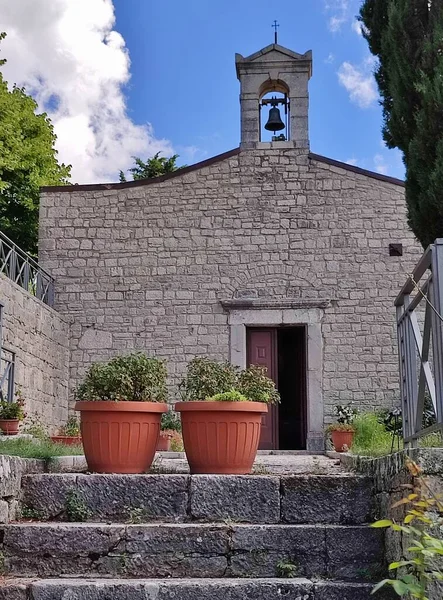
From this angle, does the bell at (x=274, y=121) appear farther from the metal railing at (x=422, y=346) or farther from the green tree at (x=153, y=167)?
the green tree at (x=153, y=167)

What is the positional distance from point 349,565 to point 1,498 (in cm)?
162

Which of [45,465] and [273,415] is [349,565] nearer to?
[45,465]

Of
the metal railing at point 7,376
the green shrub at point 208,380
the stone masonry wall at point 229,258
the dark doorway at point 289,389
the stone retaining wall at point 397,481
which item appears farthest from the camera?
the dark doorway at point 289,389

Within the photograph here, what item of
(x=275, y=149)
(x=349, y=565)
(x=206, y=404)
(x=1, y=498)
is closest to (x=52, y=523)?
(x=1, y=498)

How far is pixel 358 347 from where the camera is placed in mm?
10719

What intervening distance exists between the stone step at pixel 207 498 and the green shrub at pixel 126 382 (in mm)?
705

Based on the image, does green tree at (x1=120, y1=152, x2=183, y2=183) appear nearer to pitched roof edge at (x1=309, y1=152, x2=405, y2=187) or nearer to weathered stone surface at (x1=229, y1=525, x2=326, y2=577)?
pitched roof edge at (x1=309, y1=152, x2=405, y2=187)

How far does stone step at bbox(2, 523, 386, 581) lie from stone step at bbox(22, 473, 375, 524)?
0.77ft

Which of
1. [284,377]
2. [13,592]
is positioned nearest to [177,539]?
[13,592]

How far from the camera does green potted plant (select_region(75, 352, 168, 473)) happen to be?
4.14 m

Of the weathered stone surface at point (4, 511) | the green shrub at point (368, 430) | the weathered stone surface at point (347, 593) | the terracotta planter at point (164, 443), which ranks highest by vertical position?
the green shrub at point (368, 430)

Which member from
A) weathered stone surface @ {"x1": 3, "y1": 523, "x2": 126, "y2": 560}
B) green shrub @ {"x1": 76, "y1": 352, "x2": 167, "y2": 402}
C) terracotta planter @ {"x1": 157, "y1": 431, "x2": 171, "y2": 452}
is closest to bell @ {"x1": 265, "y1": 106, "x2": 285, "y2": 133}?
terracotta planter @ {"x1": 157, "y1": 431, "x2": 171, "y2": 452}

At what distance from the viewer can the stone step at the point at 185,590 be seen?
302 centimetres

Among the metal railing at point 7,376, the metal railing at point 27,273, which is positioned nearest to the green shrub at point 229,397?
the metal railing at point 7,376
